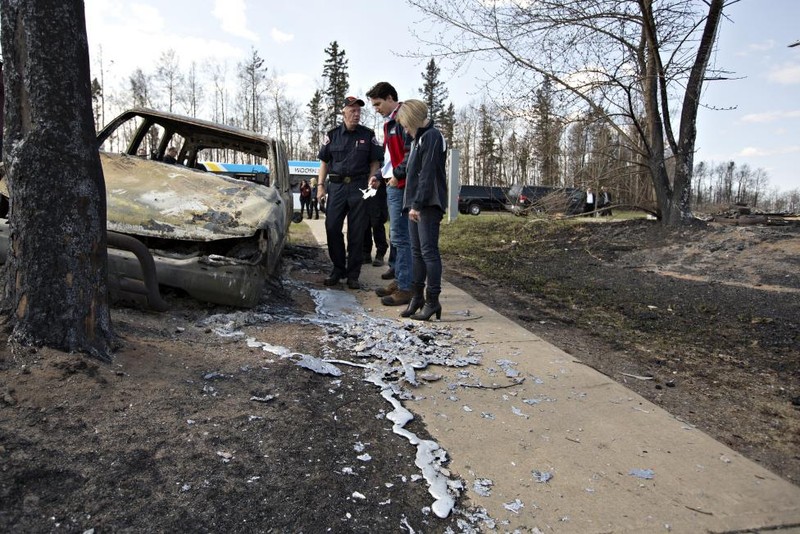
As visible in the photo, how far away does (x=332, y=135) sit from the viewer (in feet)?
18.5

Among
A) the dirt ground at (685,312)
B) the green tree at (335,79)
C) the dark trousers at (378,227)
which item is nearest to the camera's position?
the dirt ground at (685,312)

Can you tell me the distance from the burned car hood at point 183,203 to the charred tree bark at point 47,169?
1.30 m

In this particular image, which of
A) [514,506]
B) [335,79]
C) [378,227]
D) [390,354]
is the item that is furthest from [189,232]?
[335,79]

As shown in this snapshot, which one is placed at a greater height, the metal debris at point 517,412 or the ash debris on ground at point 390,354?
the ash debris on ground at point 390,354

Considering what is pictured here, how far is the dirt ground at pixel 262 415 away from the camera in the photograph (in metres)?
1.79

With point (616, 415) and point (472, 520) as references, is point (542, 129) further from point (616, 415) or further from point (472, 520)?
point (472, 520)

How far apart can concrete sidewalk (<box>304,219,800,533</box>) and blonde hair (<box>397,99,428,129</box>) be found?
215cm

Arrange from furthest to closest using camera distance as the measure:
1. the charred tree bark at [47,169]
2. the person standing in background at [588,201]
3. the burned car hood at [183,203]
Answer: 1. the person standing in background at [588,201]
2. the burned car hood at [183,203]
3. the charred tree bark at [47,169]

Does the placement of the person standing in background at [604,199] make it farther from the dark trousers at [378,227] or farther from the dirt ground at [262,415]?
the dirt ground at [262,415]

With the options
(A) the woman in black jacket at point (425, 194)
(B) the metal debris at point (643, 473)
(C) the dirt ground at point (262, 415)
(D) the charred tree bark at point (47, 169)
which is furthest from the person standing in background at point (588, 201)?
(D) the charred tree bark at point (47, 169)

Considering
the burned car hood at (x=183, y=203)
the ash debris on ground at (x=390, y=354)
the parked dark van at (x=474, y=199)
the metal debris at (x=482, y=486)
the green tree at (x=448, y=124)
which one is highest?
the green tree at (x=448, y=124)

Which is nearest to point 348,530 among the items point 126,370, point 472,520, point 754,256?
point 472,520

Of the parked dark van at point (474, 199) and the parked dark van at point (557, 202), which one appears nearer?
the parked dark van at point (557, 202)

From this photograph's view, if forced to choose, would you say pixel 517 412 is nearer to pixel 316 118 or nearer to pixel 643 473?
pixel 643 473
